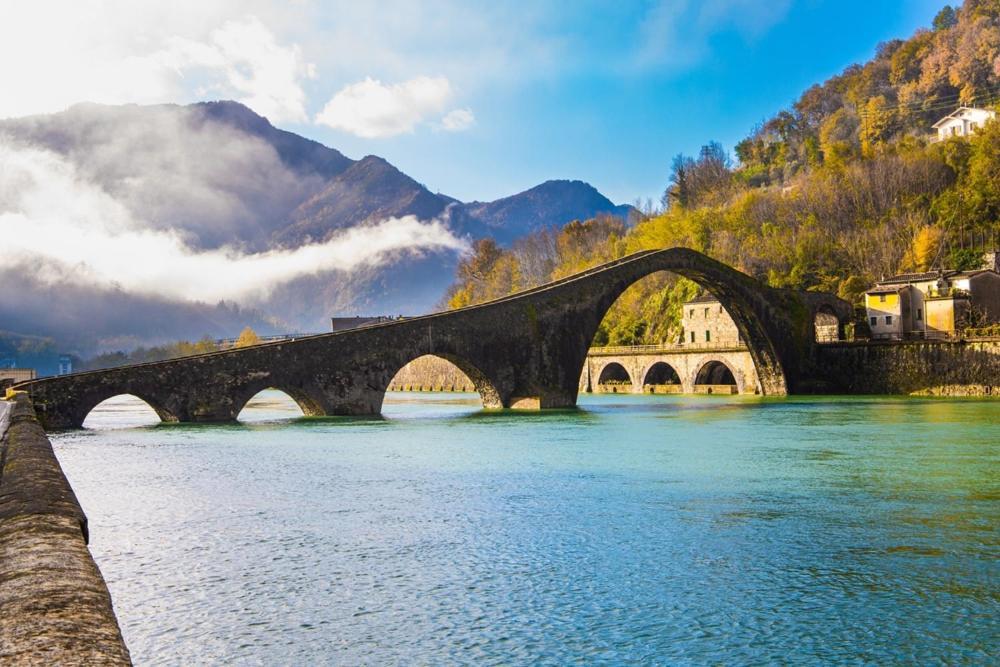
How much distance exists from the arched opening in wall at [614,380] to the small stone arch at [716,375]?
6.11 meters

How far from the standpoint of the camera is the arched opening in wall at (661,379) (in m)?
63.8

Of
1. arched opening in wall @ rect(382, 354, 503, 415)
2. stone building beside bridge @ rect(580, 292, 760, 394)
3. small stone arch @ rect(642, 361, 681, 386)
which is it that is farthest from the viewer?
arched opening in wall @ rect(382, 354, 503, 415)

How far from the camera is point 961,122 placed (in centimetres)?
8612

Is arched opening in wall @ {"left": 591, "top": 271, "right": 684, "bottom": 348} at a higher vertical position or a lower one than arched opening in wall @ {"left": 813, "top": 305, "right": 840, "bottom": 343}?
higher

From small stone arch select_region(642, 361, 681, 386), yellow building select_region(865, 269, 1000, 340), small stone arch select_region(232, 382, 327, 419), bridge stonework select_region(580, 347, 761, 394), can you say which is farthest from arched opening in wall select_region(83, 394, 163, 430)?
yellow building select_region(865, 269, 1000, 340)

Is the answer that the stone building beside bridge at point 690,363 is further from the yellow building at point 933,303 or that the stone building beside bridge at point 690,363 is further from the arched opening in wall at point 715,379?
the yellow building at point 933,303

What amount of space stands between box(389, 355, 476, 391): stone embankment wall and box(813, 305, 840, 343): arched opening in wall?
2928 cm

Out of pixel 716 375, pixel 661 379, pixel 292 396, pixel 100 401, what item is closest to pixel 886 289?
pixel 716 375

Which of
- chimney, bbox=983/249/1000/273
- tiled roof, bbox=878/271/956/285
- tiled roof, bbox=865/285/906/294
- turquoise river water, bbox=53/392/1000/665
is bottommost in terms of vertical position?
turquoise river water, bbox=53/392/1000/665

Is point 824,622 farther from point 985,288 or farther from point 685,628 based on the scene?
point 985,288

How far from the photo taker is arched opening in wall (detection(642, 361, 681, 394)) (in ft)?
209

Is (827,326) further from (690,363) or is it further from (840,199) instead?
(840,199)

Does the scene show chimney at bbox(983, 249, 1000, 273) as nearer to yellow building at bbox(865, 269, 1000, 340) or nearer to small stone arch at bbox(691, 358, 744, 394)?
yellow building at bbox(865, 269, 1000, 340)

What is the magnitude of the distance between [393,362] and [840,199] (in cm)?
5007
